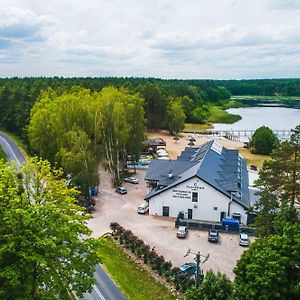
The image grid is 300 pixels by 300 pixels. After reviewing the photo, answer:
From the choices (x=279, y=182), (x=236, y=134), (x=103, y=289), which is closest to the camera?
(x=103, y=289)

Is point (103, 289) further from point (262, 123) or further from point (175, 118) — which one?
point (262, 123)

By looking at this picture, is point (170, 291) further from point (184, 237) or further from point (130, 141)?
point (130, 141)

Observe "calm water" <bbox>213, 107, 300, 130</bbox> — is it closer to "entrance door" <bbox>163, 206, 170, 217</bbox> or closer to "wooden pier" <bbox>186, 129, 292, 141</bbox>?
"wooden pier" <bbox>186, 129, 292, 141</bbox>

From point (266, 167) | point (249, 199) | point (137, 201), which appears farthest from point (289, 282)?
point (137, 201)

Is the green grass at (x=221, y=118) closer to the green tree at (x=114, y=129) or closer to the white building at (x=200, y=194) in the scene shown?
the green tree at (x=114, y=129)

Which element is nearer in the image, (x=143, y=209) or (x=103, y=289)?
(x=103, y=289)

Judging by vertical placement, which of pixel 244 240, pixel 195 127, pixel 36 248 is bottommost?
pixel 244 240

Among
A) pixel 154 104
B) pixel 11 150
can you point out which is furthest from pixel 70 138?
pixel 154 104
